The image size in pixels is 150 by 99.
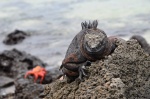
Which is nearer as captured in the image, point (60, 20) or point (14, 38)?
point (14, 38)

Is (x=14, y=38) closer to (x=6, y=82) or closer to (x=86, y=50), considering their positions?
(x=6, y=82)

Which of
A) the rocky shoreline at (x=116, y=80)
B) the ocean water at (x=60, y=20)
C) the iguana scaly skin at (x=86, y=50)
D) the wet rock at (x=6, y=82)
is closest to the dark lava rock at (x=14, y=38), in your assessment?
the ocean water at (x=60, y=20)

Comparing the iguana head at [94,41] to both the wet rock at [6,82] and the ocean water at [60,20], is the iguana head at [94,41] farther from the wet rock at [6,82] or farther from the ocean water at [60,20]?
the ocean water at [60,20]

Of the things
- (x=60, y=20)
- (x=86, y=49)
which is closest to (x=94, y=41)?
(x=86, y=49)

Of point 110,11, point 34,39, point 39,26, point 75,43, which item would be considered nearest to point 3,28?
point 39,26

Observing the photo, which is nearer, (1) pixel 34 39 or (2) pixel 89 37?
(2) pixel 89 37

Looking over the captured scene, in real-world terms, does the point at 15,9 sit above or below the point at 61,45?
above

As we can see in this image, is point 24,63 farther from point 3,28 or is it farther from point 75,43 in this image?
point 3,28
